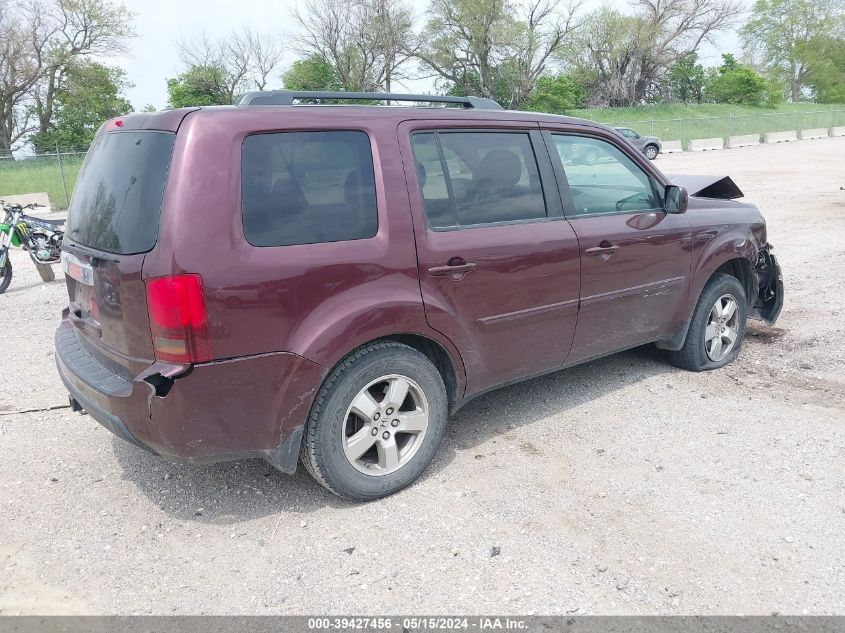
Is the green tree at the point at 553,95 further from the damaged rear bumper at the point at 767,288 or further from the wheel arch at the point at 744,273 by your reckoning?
the wheel arch at the point at 744,273

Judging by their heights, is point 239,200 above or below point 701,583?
above

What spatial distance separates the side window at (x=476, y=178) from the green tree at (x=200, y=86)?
48.2 m

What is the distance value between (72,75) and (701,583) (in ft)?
167

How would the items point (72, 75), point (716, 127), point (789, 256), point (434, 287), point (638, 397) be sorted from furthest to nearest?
point (72, 75)
point (716, 127)
point (789, 256)
point (638, 397)
point (434, 287)

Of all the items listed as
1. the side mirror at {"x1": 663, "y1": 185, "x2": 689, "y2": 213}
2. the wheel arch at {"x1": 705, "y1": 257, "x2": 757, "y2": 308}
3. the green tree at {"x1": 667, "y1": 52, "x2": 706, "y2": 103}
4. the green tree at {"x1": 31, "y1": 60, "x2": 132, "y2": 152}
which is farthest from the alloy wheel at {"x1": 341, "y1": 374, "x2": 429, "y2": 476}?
the green tree at {"x1": 667, "y1": 52, "x2": 706, "y2": 103}

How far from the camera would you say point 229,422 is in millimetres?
3055

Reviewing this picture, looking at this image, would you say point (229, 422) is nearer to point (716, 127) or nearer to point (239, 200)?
point (239, 200)

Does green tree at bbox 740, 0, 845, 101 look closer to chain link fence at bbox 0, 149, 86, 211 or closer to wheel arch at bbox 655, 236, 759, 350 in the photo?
chain link fence at bbox 0, 149, 86, 211

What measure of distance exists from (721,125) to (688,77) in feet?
85.4

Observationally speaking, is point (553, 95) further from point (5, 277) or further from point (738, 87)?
point (5, 277)

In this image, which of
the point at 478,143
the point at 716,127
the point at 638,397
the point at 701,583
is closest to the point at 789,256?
the point at 638,397

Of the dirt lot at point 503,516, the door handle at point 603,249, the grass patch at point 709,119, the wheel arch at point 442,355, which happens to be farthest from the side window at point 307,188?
the grass patch at point 709,119

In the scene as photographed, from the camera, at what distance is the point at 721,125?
42.9 m

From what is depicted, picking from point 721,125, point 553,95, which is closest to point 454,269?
point 721,125
